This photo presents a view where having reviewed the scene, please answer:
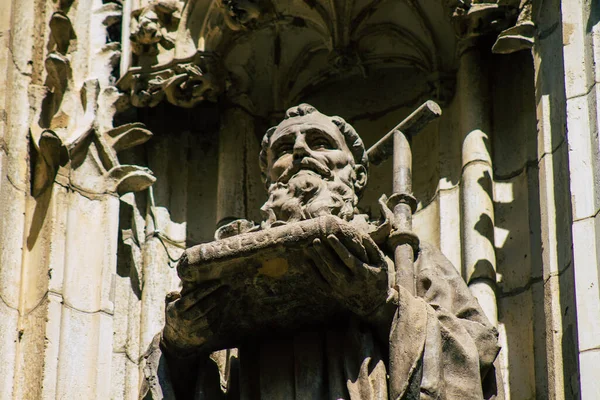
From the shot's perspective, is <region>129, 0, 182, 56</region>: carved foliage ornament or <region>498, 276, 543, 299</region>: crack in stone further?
<region>129, 0, 182, 56</region>: carved foliage ornament

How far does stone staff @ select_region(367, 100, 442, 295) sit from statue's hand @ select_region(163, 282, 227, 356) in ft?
2.43

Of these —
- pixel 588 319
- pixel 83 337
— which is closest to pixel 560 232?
pixel 588 319

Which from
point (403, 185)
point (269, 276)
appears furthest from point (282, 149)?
point (269, 276)

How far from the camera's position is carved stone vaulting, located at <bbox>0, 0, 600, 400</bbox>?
23.3ft

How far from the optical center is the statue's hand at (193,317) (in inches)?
278

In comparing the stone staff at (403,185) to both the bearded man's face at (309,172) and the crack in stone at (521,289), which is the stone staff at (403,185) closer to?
the bearded man's face at (309,172)

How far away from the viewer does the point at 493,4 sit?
860 cm

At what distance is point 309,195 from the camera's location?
7668 millimetres

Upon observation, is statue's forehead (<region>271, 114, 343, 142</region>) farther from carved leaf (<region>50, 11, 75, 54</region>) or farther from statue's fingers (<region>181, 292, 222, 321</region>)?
carved leaf (<region>50, 11, 75, 54</region>)

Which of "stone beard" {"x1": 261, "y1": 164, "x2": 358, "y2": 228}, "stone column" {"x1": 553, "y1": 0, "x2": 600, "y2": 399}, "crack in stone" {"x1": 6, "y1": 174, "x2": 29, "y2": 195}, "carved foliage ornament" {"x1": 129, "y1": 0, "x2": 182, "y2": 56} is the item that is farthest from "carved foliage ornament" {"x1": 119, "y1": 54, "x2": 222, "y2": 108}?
"stone column" {"x1": 553, "y1": 0, "x2": 600, "y2": 399}

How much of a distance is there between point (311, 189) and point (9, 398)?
139 centimetres

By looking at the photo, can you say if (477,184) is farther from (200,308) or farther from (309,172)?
(200,308)

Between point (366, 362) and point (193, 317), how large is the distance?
0.60 meters

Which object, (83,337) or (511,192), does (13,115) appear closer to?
(83,337)
